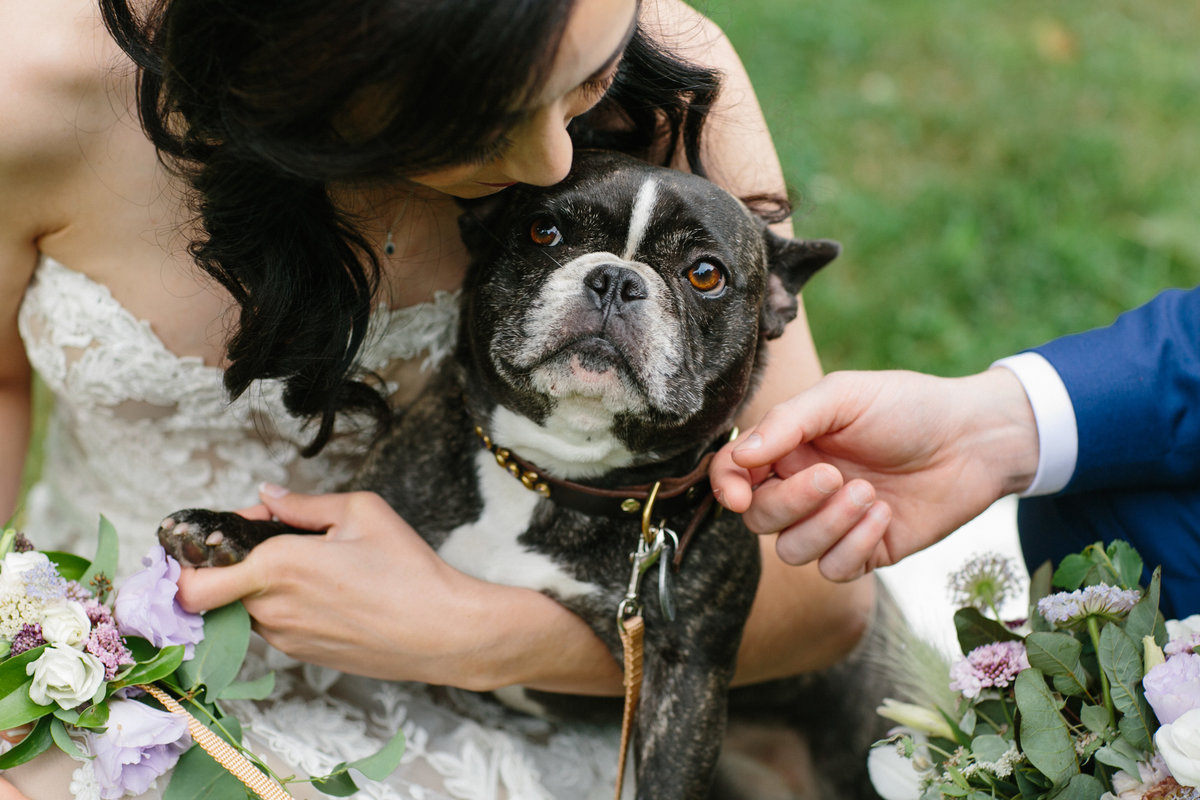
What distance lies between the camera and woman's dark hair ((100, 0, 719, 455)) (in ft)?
4.89

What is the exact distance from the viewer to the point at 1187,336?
86.2 inches

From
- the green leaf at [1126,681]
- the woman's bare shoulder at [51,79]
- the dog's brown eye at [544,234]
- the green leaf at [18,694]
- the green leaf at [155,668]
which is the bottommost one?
the green leaf at [155,668]

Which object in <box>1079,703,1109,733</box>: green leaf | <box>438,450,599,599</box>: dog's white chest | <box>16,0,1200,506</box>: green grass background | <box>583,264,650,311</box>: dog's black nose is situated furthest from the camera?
<box>16,0,1200,506</box>: green grass background

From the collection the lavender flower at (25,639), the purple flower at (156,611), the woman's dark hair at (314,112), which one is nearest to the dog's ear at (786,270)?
the woman's dark hair at (314,112)

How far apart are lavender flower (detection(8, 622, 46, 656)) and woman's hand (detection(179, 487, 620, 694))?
288 mm

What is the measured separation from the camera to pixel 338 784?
1.98 m

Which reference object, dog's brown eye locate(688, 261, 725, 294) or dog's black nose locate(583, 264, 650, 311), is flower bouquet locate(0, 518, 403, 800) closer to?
dog's black nose locate(583, 264, 650, 311)

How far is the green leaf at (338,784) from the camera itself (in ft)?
6.44

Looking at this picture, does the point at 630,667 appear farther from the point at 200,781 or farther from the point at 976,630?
the point at 200,781

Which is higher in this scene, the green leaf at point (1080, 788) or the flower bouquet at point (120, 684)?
the green leaf at point (1080, 788)

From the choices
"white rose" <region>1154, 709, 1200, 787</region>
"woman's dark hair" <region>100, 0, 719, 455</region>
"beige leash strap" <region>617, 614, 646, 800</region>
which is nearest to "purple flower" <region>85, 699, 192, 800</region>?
"woman's dark hair" <region>100, 0, 719, 455</region>

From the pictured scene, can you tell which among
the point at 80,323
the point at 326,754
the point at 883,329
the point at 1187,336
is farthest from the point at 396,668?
the point at 883,329

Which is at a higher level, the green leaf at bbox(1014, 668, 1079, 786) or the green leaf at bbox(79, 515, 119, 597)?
the green leaf at bbox(1014, 668, 1079, 786)

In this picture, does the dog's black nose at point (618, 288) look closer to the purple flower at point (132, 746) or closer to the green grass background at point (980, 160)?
the purple flower at point (132, 746)
